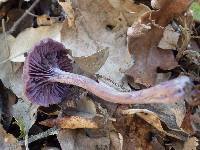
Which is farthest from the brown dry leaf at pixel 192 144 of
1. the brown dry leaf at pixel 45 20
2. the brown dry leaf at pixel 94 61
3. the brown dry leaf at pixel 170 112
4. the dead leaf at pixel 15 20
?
the dead leaf at pixel 15 20

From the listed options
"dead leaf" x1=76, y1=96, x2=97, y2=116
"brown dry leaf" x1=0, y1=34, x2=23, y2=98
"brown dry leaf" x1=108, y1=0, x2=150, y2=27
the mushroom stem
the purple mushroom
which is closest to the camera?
the mushroom stem

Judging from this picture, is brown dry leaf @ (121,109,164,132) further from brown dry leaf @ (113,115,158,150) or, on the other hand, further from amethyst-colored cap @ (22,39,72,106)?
amethyst-colored cap @ (22,39,72,106)

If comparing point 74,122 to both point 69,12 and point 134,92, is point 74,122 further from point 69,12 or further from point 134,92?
point 69,12

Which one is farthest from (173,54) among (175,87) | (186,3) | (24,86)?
(24,86)

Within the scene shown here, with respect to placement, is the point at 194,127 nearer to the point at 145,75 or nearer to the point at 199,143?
the point at 199,143

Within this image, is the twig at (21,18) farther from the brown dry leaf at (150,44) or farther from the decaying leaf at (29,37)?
the brown dry leaf at (150,44)

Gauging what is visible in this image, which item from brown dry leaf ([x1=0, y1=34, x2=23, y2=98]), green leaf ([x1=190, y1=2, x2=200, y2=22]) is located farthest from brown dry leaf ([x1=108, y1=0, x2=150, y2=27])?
brown dry leaf ([x1=0, y1=34, x2=23, y2=98])
